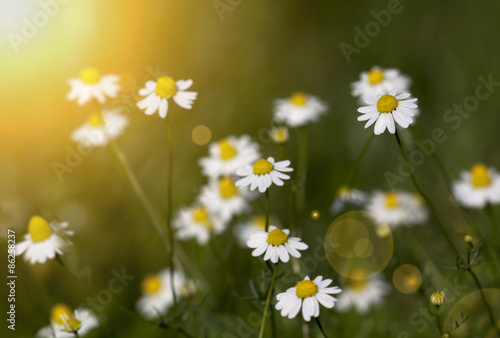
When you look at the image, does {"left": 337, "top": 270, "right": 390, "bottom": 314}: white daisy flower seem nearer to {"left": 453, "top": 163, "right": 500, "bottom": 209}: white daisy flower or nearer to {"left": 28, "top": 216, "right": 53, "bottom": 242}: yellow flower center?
{"left": 453, "top": 163, "right": 500, "bottom": 209}: white daisy flower

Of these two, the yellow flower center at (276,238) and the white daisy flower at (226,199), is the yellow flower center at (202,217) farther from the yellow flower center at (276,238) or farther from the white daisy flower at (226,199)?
the yellow flower center at (276,238)

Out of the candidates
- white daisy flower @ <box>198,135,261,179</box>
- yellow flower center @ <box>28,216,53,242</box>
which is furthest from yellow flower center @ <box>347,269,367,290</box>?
yellow flower center @ <box>28,216,53,242</box>

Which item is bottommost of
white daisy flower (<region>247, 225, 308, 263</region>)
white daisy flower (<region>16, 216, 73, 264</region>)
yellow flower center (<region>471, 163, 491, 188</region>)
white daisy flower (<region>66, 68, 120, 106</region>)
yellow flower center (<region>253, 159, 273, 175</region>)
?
white daisy flower (<region>247, 225, 308, 263</region>)

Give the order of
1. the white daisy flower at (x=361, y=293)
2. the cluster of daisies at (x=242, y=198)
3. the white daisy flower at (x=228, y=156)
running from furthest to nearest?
the white daisy flower at (x=361, y=293) < the white daisy flower at (x=228, y=156) < the cluster of daisies at (x=242, y=198)

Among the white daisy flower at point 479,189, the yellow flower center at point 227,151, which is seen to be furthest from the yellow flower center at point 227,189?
the white daisy flower at point 479,189

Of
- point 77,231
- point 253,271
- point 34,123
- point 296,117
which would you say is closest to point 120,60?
point 34,123

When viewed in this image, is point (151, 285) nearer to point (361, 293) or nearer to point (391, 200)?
point (361, 293)

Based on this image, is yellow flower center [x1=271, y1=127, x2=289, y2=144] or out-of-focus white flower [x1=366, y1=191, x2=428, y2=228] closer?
yellow flower center [x1=271, y1=127, x2=289, y2=144]
